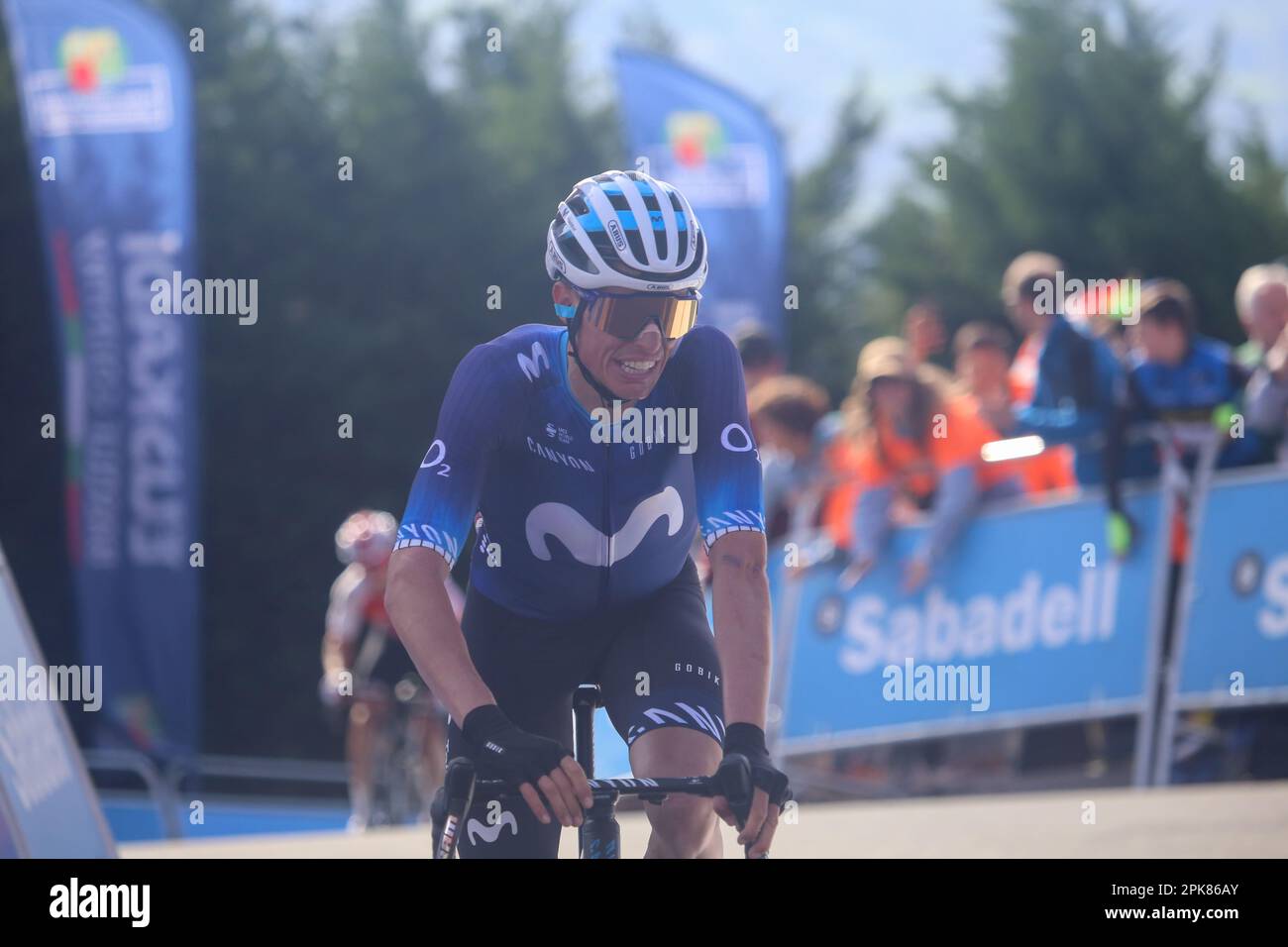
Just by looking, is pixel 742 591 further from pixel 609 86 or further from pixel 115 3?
pixel 609 86

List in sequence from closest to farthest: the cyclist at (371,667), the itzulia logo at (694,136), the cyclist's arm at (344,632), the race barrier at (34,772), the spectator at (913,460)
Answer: the race barrier at (34,772) → the spectator at (913,460) → the cyclist at (371,667) → the cyclist's arm at (344,632) → the itzulia logo at (694,136)

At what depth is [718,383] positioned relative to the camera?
12.1 feet

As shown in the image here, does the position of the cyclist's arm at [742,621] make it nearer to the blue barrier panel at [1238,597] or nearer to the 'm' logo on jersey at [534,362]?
the 'm' logo on jersey at [534,362]

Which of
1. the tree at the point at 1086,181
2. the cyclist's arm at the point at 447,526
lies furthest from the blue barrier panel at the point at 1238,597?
the tree at the point at 1086,181

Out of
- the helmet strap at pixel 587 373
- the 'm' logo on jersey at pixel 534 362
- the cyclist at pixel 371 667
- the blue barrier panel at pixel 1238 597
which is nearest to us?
the helmet strap at pixel 587 373

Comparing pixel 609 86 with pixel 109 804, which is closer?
pixel 109 804

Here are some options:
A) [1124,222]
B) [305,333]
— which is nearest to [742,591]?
[305,333]

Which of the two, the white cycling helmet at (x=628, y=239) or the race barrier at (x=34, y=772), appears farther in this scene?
the race barrier at (x=34, y=772)

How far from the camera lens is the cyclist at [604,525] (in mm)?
3461

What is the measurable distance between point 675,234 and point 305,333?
2207 cm

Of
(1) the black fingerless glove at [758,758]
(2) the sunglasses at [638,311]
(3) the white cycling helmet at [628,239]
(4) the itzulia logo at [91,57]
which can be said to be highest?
(4) the itzulia logo at [91,57]

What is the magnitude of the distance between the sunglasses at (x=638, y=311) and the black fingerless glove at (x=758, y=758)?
76cm

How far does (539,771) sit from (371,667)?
9.79m

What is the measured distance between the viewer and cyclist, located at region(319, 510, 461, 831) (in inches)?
497
